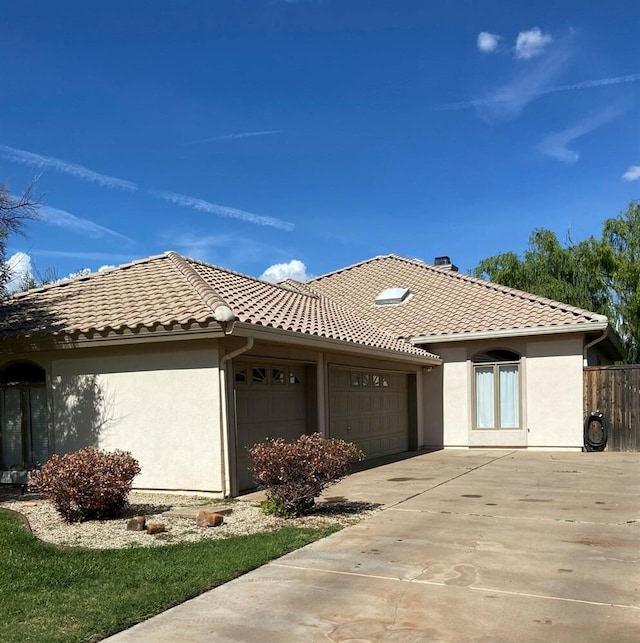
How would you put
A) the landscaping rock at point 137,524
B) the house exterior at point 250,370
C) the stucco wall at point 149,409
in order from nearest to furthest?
1. the landscaping rock at point 137,524
2. the stucco wall at point 149,409
3. the house exterior at point 250,370

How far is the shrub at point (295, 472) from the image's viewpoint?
8.52 meters

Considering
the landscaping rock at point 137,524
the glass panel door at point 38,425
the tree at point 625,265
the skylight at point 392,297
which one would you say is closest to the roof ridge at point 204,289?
the landscaping rock at point 137,524

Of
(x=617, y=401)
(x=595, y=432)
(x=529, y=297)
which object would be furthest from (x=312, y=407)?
(x=529, y=297)

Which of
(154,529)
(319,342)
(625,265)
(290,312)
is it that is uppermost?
(625,265)

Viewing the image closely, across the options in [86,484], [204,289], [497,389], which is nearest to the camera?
[86,484]

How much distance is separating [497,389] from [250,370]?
857 cm

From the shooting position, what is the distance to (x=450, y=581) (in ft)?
19.1

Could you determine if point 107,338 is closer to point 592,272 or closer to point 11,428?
point 11,428

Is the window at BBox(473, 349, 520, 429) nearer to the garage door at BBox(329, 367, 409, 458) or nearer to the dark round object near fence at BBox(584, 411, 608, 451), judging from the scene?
the dark round object near fence at BBox(584, 411, 608, 451)

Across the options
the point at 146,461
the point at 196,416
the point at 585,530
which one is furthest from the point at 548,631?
the point at 146,461

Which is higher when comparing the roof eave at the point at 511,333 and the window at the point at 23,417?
the roof eave at the point at 511,333

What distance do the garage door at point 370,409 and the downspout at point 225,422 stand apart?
150 inches

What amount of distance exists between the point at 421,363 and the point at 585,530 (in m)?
9.72

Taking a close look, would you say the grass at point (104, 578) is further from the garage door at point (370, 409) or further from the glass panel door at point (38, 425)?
the garage door at point (370, 409)
